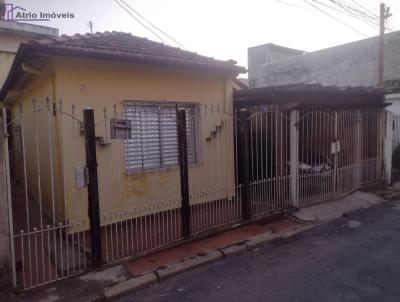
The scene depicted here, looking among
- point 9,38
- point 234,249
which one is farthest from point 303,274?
point 9,38

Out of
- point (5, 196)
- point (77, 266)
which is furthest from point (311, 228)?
point (5, 196)

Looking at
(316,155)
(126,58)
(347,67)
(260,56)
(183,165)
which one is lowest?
(316,155)

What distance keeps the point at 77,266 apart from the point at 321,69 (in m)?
18.0

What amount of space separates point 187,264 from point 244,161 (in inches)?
91.1

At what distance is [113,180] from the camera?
633cm

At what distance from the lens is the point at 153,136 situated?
689 cm

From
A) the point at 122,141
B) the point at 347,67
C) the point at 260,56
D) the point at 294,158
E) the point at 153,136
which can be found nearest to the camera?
the point at 122,141

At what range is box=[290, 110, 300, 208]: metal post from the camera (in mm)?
7125

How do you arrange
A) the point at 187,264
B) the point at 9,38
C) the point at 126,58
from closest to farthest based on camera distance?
the point at 187,264
the point at 126,58
the point at 9,38

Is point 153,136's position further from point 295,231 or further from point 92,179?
point 295,231

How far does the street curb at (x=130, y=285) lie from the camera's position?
3.96 meters

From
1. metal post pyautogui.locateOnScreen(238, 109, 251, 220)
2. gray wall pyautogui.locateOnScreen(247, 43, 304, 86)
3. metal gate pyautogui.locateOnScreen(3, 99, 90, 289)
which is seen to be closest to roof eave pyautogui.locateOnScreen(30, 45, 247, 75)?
metal gate pyautogui.locateOnScreen(3, 99, 90, 289)

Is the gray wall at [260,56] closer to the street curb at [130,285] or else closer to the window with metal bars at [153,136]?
the window with metal bars at [153,136]

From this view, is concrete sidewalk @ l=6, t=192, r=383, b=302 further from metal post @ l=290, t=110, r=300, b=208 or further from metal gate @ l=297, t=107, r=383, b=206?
metal gate @ l=297, t=107, r=383, b=206
